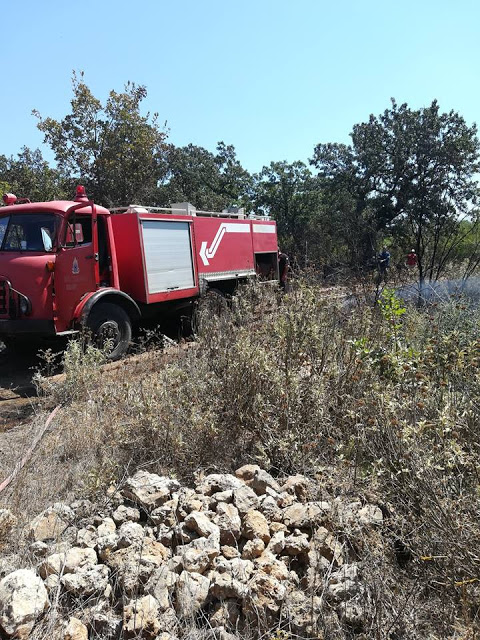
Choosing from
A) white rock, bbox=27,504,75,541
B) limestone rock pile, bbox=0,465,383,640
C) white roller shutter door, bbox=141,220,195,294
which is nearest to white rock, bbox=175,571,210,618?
limestone rock pile, bbox=0,465,383,640

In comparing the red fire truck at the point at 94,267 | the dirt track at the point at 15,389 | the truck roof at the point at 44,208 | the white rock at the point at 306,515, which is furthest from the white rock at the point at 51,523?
the truck roof at the point at 44,208

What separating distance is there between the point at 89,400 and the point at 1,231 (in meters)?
4.44

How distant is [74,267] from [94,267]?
1.22ft

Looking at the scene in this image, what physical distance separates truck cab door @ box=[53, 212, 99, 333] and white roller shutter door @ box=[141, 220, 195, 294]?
1.18 metres

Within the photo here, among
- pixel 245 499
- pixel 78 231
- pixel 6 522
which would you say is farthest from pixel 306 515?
pixel 78 231

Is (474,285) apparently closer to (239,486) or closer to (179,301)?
(179,301)

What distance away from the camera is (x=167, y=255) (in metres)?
9.70

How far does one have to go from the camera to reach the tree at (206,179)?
27.8m

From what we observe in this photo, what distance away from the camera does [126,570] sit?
2.33 metres

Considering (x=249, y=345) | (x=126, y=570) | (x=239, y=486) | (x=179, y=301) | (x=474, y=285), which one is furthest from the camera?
(x=179, y=301)

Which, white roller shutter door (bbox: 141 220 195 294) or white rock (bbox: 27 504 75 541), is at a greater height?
white roller shutter door (bbox: 141 220 195 294)

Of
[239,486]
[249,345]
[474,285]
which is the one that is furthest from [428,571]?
[474,285]

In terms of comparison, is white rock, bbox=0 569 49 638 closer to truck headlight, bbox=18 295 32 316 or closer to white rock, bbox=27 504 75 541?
white rock, bbox=27 504 75 541

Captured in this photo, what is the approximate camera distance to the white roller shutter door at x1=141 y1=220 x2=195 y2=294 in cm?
932
